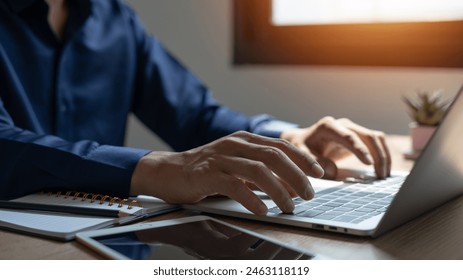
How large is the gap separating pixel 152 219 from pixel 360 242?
0.24 m

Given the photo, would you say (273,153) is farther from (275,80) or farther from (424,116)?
(275,80)

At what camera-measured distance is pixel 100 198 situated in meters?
0.72

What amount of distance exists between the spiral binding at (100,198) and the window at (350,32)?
1.18m

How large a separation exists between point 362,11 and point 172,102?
0.73 m

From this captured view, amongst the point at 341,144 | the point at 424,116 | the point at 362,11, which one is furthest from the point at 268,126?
the point at 362,11

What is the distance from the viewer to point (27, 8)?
1.18 metres

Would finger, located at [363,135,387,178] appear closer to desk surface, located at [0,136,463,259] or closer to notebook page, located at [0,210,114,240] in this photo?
desk surface, located at [0,136,463,259]

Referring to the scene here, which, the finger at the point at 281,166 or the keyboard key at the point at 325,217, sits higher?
the finger at the point at 281,166

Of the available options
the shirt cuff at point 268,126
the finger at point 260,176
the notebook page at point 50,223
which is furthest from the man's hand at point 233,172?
the shirt cuff at point 268,126

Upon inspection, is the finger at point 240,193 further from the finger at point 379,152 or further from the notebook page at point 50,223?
the finger at point 379,152

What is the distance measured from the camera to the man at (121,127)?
2.29 feet

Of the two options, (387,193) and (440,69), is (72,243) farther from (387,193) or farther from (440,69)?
(440,69)
